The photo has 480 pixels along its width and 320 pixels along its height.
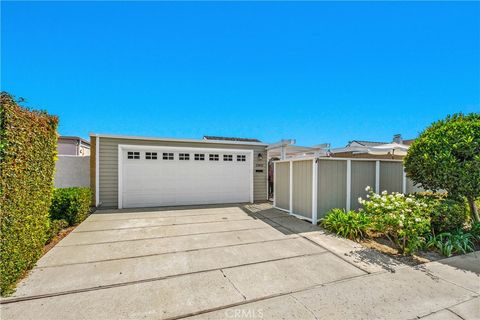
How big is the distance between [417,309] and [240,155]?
7492 millimetres

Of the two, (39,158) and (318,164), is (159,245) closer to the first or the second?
(39,158)

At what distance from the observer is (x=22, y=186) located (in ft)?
9.13

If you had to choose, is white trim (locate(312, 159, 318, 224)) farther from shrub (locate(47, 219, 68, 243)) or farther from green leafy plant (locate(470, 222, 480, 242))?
shrub (locate(47, 219, 68, 243))

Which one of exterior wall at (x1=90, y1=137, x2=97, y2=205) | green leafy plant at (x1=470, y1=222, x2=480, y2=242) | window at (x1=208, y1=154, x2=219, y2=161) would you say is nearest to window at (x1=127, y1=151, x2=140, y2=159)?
exterior wall at (x1=90, y1=137, x2=97, y2=205)

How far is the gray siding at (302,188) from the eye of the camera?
20.2 feet

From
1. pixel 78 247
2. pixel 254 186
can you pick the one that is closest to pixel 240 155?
pixel 254 186

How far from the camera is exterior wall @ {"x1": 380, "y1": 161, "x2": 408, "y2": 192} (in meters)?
6.73

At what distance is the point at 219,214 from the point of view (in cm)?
701

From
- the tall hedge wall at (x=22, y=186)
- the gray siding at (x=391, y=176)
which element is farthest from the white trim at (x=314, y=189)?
the tall hedge wall at (x=22, y=186)

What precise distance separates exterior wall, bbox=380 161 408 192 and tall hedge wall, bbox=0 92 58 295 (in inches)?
340

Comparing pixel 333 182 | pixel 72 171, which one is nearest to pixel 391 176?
pixel 333 182

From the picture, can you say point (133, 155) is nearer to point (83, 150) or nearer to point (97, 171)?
point (97, 171)
